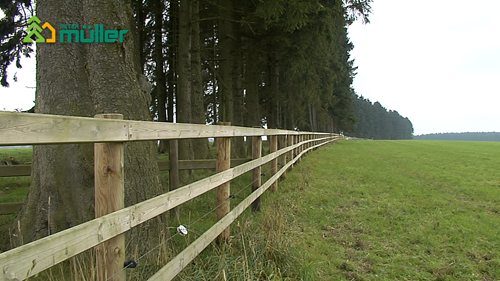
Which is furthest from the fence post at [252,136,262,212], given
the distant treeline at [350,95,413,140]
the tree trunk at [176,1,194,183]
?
the distant treeline at [350,95,413,140]

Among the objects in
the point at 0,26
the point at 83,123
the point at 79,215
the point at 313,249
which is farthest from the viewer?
the point at 0,26

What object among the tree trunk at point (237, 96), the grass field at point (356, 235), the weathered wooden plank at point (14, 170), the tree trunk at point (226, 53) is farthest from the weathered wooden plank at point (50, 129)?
the tree trunk at point (237, 96)

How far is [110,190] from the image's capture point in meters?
1.96

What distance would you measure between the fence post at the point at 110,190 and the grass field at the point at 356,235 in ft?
2.52

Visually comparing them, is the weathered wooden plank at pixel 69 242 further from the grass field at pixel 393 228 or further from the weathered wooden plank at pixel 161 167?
the weathered wooden plank at pixel 161 167

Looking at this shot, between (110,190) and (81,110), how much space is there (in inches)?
98.3

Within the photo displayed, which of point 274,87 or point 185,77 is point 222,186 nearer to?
point 185,77

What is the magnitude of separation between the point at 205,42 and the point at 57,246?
1811 cm

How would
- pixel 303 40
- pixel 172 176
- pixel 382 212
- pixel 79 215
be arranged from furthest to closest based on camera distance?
pixel 303 40 < pixel 382 212 < pixel 172 176 < pixel 79 215

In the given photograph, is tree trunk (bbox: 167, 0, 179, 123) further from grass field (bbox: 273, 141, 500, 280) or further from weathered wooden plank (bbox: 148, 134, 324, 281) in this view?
weathered wooden plank (bbox: 148, 134, 324, 281)

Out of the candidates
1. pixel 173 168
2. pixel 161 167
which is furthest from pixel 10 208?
pixel 173 168

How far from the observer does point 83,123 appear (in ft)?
5.37

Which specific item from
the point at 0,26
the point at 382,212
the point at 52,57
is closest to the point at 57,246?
the point at 52,57

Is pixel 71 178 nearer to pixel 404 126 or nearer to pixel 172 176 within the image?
pixel 172 176
